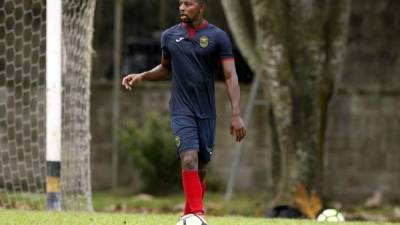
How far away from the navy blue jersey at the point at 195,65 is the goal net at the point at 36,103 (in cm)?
370

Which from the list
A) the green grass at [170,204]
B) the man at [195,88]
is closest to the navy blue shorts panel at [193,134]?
the man at [195,88]

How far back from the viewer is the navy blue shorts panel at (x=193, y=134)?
7504 mm

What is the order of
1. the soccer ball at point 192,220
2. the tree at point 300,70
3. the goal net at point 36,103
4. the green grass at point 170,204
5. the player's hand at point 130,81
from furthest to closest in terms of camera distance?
1. the green grass at point 170,204
2. the tree at point 300,70
3. the goal net at point 36,103
4. the player's hand at point 130,81
5. the soccer ball at point 192,220

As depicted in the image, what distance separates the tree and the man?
5613 mm

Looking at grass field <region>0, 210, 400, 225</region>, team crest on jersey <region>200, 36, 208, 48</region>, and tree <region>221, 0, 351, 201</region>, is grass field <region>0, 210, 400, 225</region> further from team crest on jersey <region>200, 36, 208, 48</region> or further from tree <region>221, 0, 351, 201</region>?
tree <region>221, 0, 351, 201</region>

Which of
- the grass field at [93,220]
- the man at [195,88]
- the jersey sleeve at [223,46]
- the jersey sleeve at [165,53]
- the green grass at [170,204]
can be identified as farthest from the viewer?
the green grass at [170,204]

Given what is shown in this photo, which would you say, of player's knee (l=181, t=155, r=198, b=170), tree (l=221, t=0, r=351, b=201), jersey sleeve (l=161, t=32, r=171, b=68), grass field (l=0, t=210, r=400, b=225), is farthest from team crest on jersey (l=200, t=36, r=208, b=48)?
tree (l=221, t=0, r=351, b=201)

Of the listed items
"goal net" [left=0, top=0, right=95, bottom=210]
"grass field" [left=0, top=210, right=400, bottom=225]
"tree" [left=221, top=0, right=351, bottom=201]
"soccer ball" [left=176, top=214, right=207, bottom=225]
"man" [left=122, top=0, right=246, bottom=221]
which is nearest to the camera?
"soccer ball" [left=176, top=214, right=207, bottom=225]

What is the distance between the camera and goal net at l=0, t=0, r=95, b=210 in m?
11.4

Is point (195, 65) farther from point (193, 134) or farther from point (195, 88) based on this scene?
point (193, 134)

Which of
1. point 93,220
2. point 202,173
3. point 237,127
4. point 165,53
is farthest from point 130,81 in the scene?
point 93,220

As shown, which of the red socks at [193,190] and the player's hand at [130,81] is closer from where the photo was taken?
the red socks at [193,190]

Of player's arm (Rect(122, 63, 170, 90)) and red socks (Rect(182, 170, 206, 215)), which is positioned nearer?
red socks (Rect(182, 170, 206, 215))

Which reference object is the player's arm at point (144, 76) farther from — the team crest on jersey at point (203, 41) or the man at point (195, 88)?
the team crest on jersey at point (203, 41)
